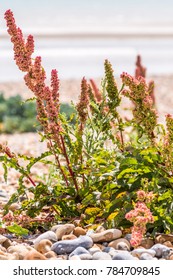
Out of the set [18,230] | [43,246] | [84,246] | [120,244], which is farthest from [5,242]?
[120,244]

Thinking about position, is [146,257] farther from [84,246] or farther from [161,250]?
[84,246]

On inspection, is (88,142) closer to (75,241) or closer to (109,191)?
(109,191)

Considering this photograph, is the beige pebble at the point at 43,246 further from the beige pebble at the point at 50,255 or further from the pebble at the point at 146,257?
the pebble at the point at 146,257

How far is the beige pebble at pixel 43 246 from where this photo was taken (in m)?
2.26

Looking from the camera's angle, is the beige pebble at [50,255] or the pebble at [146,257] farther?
the beige pebble at [50,255]

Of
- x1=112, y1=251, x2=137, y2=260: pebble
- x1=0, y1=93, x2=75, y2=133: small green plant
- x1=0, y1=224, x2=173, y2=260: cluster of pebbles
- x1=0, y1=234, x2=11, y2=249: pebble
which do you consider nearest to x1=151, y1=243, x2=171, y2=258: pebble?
x1=0, y1=224, x2=173, y2=260: cluster of pebbles

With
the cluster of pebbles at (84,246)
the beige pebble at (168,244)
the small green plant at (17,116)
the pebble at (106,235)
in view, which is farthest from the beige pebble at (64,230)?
the small green plant at (17,116)

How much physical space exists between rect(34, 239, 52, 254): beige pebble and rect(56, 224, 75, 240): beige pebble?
3.1 inches

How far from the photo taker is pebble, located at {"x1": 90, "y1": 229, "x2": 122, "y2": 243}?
7.50 feet

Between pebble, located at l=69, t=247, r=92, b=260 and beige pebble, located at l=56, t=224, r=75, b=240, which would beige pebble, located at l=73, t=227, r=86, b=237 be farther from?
pebble, located at l=69, t=247, r=92, b=260

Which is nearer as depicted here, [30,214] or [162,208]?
[162,208]

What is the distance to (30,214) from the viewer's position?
254 cm
